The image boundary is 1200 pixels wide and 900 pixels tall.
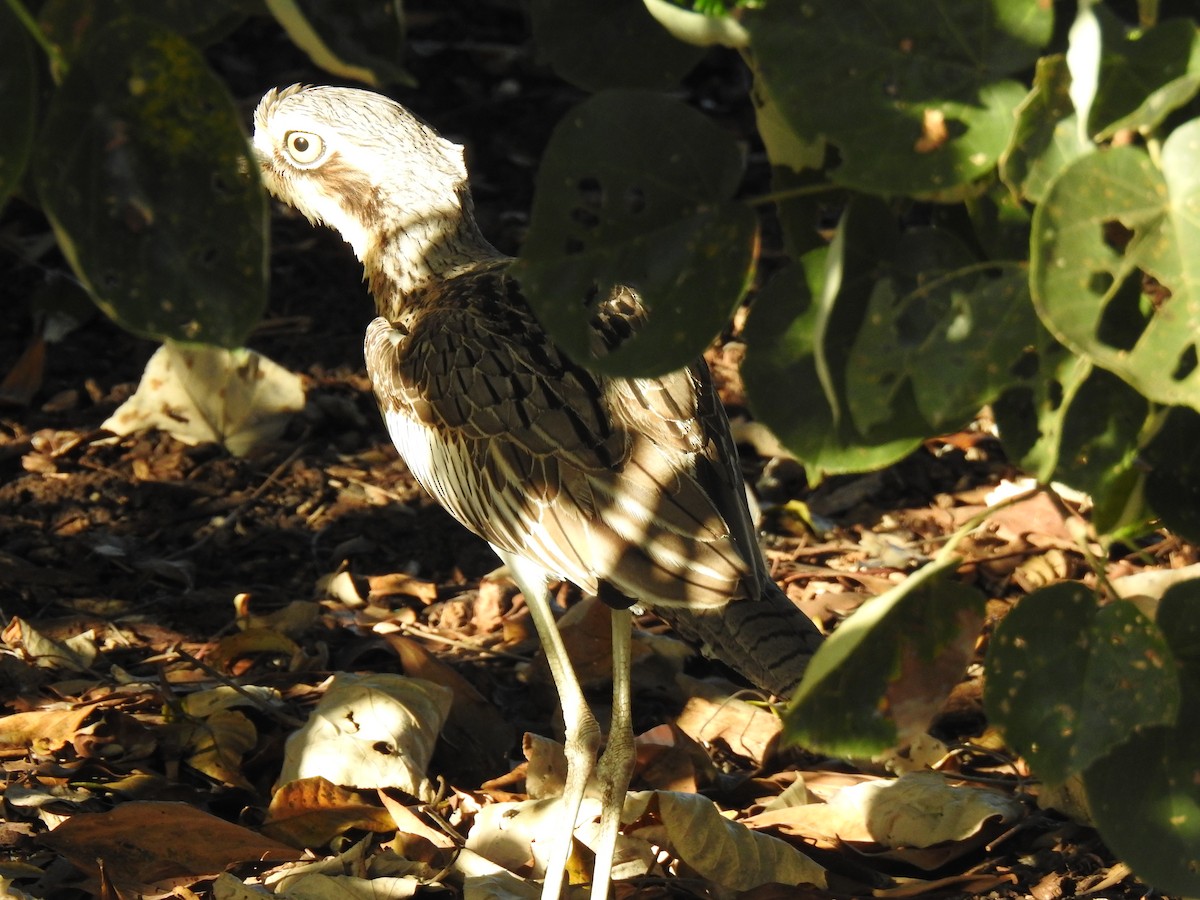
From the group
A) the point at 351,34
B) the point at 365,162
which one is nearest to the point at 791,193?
the point at 351,34

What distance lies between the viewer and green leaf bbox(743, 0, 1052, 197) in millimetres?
1117

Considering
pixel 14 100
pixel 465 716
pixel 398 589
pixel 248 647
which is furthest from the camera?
pixel 398 589

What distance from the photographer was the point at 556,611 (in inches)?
170

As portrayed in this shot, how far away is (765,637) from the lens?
3.07 metres

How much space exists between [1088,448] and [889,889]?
2122 millimetres

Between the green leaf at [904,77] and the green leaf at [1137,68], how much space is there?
0.07 metres

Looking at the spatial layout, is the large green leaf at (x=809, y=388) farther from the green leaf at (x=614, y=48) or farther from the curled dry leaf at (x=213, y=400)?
the curled dry leaf at (x=213, y=400)

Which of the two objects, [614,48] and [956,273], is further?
[614,48]

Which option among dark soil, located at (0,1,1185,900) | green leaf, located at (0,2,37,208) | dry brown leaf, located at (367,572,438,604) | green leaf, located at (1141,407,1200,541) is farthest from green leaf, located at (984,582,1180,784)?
dry brown leaf, located at (367,572,438,604)

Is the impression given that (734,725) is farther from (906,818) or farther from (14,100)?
(14,100)

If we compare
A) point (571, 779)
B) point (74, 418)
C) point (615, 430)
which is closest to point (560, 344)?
point (615, 430)

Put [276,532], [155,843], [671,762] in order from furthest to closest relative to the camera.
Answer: [276,532] < [671,762] < [155,843]

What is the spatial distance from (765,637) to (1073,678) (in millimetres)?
1865

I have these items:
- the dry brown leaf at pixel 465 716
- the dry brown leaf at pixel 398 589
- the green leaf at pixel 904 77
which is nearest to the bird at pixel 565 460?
the dry brown leaf at pixel 465 716
